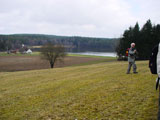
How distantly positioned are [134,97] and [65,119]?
2.96 metres

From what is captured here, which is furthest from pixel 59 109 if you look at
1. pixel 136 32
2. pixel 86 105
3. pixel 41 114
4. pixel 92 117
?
pixel 136 32

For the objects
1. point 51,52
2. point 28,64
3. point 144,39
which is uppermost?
point 144,39

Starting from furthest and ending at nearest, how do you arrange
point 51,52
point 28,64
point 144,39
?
point 28,64 → point 144,39 → point 51,52

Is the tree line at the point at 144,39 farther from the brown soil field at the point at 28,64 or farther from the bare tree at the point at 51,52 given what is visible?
the bare tree at the point at 51,52

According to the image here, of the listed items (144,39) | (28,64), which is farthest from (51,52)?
(144,39)

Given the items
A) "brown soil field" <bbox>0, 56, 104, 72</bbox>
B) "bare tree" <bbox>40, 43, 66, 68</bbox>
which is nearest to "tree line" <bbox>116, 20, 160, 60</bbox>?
"brown soil field" <bbox>0, 56, 104, 72</bbox>

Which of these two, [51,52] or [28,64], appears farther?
[28,64]

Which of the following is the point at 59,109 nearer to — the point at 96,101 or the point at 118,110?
the point at 96,101

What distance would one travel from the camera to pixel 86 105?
5926 millimetres

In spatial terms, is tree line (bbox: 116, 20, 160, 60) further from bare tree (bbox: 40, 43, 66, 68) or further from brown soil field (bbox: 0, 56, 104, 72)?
bare tree (bbox: 40, 43, 66, 68)

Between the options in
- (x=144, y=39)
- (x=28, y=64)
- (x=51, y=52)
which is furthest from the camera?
(x=28, y=64)

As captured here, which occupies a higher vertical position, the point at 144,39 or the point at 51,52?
the point at 144,39

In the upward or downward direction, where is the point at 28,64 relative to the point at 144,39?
downward

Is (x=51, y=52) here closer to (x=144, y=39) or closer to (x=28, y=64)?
(x=28, y=64)
